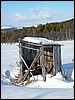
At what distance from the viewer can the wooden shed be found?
1347 cm

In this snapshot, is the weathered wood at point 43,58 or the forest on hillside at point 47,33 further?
the forest on hillside at point 47,33

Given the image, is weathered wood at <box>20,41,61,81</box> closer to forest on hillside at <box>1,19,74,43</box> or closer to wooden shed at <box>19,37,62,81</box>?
wooden shed at <box>19,37,62,81</box>

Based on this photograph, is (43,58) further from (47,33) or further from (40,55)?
(47,33)

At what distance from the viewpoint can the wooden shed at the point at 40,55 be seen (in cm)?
1347

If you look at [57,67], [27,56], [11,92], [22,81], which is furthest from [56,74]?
[11,92]

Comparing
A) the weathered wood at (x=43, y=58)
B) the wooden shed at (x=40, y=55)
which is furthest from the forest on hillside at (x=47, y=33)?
the wooden shed at (x=40, y=55)

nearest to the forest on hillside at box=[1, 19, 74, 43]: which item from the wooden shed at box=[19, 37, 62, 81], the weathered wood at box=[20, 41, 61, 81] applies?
the weathered wood at box=[20, 41, 61, 81]

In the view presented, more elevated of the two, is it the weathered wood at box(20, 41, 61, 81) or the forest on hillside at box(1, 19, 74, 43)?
the forest on hillside at box(1, 19, 74, 43)

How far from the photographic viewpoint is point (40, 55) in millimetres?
14656

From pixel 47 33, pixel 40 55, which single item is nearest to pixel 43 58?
pixel 40 55

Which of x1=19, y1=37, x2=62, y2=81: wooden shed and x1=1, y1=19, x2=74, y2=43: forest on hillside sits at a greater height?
x1=1, y1=19, x2=74, y2=43: forest on hillside

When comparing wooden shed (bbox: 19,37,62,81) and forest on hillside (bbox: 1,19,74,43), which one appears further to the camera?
forest on hillside (bbox: 1,19,74,43)

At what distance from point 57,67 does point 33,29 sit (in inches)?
2017

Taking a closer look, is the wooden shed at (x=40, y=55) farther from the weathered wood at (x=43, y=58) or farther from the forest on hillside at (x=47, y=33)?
the forest on hillside at (x=47, y=33)
